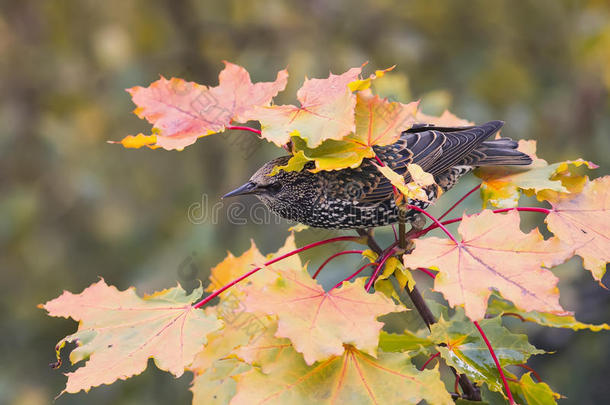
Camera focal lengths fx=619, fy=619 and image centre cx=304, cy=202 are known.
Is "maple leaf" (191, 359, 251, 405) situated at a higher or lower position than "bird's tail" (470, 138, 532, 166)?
lower

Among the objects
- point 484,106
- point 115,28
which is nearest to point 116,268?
point 115,28

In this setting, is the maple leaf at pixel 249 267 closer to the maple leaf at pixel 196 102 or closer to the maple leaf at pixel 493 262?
the maple leaf at pixel 196 102

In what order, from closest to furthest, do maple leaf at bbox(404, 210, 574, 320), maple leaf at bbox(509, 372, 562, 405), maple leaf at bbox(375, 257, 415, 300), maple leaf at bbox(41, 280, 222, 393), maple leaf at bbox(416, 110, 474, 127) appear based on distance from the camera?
maple leaf at bbox(404, 210, 574, 320) → maple leaf at bbox(41, 280, 222, 393) → maple leaf at bbox(375, 257, 415, 300) → maple leaf at bbox(509, 372, 562, 405) → maple leaf at bbox(416, 110, 474, 127)

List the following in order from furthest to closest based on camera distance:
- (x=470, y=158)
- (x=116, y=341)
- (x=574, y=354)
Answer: (x=574, y=354) < (x=470, y=158) < (x=116, y=341)

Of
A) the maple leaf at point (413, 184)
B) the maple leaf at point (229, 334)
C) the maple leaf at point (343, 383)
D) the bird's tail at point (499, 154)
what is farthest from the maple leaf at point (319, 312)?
the bird's tail at point (499, 154)

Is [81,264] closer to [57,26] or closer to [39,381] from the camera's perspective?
[39,381]

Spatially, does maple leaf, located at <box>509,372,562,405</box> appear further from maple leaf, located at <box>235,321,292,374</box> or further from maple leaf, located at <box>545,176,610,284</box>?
maple leaf, located at <box>235,321,292,374</box>

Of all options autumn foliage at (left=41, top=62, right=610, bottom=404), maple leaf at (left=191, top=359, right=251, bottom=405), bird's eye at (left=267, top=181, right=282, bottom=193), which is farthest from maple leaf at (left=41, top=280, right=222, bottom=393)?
bird's eye at (left=267, top=181, right=282, bottom=193)

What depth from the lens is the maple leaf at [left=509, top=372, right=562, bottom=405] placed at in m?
1.51

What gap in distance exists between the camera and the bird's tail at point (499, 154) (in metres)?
1.84

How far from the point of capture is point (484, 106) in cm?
396

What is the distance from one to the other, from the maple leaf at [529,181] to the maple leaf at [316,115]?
573 millimetres

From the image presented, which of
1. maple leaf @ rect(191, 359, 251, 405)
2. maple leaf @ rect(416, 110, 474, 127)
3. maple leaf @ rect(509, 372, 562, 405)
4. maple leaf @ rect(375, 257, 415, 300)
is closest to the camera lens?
maple leaf @ rect(375, 257, 415, 300)

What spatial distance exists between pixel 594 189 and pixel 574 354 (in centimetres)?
225
